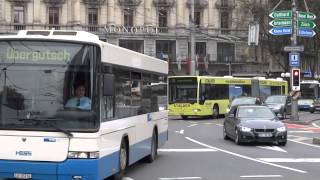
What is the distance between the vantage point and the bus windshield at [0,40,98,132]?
32.7 ft

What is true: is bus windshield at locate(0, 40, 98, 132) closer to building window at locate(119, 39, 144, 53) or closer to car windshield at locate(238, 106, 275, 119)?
car windshield at locate(238, 106, 275, 119)

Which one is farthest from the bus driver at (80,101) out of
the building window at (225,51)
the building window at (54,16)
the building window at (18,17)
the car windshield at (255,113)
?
the building window at (225,51)

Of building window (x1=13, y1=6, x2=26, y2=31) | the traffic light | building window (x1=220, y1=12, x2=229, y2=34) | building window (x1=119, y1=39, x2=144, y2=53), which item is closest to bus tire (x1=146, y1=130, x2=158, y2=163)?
the traffic light

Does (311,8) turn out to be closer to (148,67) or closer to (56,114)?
(148,67)

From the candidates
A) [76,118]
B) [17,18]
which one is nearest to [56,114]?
[76,118]

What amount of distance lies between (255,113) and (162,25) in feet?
200

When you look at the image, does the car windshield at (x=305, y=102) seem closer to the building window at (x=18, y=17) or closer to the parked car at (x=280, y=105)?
the parked car at (x=280, y=105)

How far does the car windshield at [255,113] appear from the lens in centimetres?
2214

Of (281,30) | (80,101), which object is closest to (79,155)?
(80,101)

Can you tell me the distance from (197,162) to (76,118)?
687cm

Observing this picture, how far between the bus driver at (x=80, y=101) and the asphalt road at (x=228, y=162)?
345 cm

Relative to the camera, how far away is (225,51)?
8462cm

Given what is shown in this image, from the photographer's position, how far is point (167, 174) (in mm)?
13797

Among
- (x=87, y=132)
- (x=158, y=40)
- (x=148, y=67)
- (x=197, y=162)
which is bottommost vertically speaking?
(x=197, y=162)
